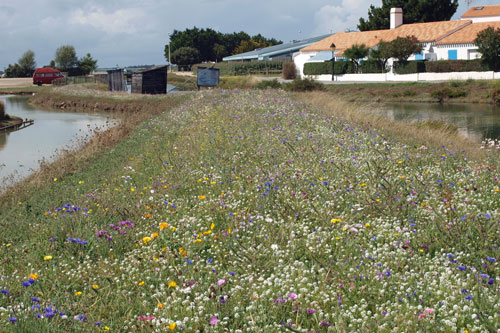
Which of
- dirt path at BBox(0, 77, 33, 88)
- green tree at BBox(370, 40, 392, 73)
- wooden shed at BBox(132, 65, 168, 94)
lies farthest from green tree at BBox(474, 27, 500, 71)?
dirt path at BBox(0, 77, 33, 88)

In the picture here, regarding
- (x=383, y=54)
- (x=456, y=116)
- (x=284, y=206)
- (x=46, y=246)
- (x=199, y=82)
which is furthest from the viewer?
(x=383, y=54)

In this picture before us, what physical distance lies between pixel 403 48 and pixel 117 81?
25.1 meters

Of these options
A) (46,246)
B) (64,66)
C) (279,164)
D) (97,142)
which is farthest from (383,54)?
(64,66)

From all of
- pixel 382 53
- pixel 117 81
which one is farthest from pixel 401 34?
pixel 117 81

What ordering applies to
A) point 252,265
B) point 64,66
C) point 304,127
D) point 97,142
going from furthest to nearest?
1. point 64,66
2. point 97,142
3. point 304,127
4. point 252,265

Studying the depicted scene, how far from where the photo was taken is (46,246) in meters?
5.59

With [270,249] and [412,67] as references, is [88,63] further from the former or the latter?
[270,249]

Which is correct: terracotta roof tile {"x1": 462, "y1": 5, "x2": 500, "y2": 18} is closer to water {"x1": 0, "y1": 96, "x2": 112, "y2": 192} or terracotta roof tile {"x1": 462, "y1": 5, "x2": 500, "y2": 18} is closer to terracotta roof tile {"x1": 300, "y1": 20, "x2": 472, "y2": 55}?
terracotta roof tile {"x1": 300, "y1": 20, "x2": 472, "y2": 55}

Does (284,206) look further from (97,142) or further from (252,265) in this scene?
(97,142)

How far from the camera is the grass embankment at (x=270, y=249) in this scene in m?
3.81

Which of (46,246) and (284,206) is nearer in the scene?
(46,246)

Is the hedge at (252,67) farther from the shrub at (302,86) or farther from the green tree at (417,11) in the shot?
the shrub at (302,86)

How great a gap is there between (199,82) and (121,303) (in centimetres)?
3609

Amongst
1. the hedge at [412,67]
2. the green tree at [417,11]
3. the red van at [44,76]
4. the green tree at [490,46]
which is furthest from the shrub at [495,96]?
the red van at [44,76]
